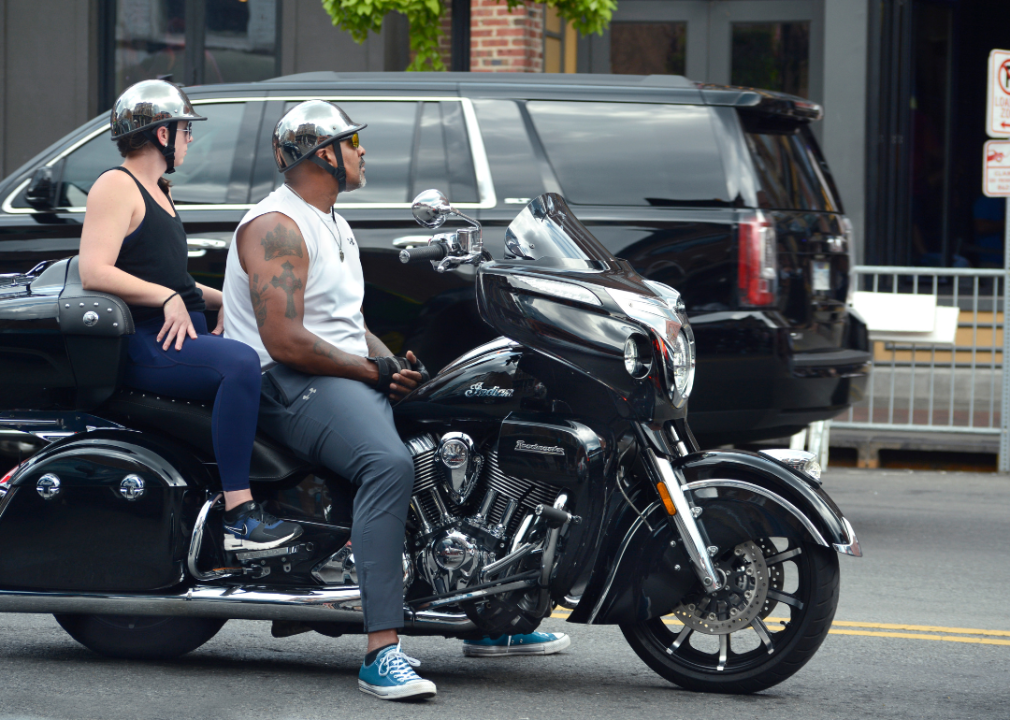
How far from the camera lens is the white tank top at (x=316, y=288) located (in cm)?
419

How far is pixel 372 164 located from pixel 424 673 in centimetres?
306

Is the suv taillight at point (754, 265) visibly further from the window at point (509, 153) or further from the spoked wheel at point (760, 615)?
the spoked wheel at point (760, 615)

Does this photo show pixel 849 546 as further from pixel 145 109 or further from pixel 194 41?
pixel 194 41

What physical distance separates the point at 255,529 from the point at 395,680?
639 millimetres

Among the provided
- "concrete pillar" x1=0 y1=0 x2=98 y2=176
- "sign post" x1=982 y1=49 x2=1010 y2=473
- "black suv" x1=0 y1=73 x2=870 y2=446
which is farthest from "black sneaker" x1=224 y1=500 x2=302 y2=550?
"concrete pillar" x1=0 y1=0 x2=98 y2=176

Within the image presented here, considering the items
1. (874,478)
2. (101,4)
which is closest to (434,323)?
(874,478)

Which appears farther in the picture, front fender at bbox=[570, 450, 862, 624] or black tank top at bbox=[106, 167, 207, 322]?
black tank top at bbox=[106, 167, 207, 322]

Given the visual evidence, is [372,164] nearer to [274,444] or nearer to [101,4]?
[274,444]

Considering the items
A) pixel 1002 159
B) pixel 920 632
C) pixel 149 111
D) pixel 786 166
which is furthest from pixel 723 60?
pixel 149 111

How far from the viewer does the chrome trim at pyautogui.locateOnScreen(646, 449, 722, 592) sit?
3.90 meters

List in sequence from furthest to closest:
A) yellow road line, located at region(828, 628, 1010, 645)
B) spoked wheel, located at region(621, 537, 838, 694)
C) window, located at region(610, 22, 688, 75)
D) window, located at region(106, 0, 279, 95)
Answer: window, located at region(610, 22, 688, 75) → window, located at region(106, 0, 279, 95) → yellow road line, located at region(828, 628, 1010, 645) → spoked wheel, located at region(621, 537, 838, 694)

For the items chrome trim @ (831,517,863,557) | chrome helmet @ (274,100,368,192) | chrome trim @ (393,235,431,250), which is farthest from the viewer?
chrome trim @ (393,235,431,250)

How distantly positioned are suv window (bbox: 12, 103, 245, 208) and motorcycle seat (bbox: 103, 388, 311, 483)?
2586 millimetres

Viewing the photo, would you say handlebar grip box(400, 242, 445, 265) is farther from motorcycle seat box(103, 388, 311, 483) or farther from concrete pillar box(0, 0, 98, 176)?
concrete pillar box(0, 0, 98, 176)
